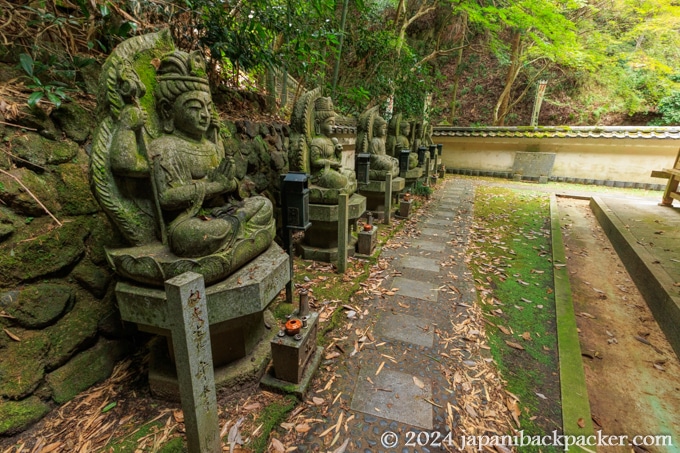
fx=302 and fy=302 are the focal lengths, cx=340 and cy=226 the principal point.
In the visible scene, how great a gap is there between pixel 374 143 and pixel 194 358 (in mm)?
6233

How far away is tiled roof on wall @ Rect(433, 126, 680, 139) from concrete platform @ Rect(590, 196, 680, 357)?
465cm

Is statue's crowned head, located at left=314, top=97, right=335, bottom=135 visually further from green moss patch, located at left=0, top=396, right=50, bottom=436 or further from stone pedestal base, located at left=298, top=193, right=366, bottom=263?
green moss patch, located at left=0, top=396, right=50, bottom=436

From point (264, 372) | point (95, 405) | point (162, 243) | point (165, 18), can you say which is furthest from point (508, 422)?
point (165, 18)

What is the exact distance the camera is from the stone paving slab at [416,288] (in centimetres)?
411

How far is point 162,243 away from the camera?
2316 millimetres

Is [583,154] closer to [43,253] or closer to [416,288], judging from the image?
[416,288]

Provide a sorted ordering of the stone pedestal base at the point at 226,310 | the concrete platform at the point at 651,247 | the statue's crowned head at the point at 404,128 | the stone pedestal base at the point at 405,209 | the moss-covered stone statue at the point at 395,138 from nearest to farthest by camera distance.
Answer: the stone pedestal base at the point at 226,310 < the concrete platform at the point at 651,247 < the stone pedestal base at the point at 405,209 < the moss-covered stone statue at the point at 395,138 < the statue's crowned head at the point at 404,128

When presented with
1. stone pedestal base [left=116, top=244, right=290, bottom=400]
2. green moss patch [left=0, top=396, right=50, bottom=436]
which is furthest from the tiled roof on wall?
green moss patch [left=0, top=396, right=50, bottom=436]

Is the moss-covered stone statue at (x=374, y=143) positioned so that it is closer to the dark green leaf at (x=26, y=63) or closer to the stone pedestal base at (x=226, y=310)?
the stone pedestal base at (x=226, y=310)

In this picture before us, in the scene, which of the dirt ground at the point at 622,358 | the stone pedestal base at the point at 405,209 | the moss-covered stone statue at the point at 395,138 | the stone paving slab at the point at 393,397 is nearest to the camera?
the stone paving slab at the point at 393,397

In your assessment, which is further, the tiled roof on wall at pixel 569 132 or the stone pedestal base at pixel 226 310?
the tiled roof on wall at pixel 569 132

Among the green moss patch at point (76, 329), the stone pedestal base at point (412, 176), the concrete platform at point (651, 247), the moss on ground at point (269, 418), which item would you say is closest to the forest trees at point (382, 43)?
the green moss patch at point (76, 329)

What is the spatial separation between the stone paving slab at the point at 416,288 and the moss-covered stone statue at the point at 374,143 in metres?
3.00

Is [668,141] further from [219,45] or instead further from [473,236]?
[219,45]
